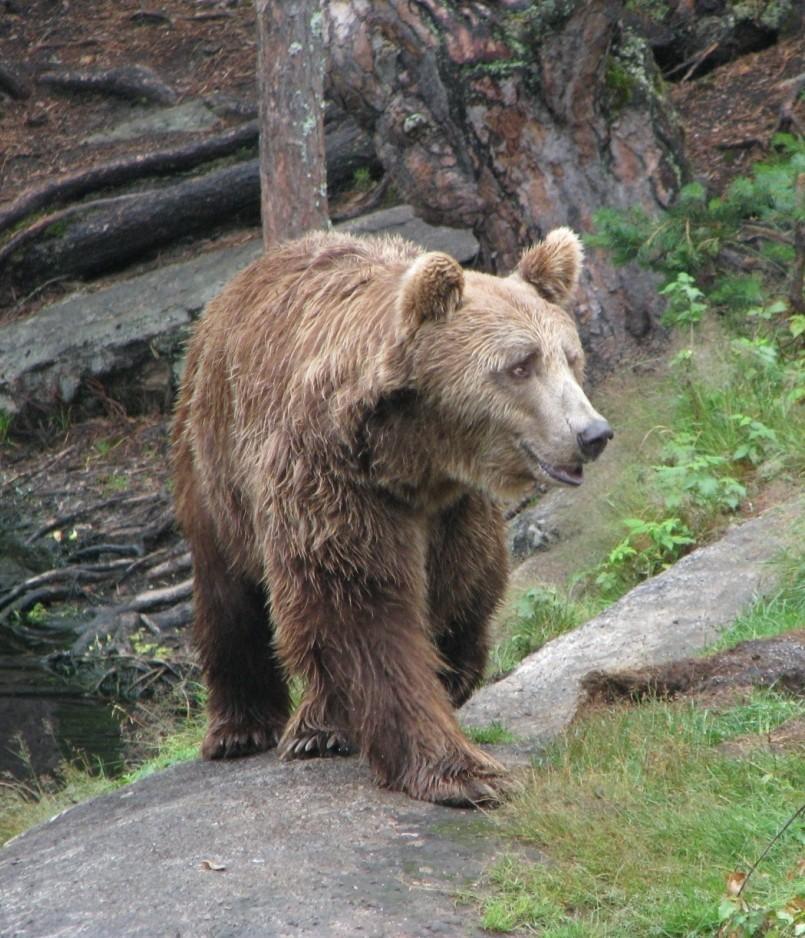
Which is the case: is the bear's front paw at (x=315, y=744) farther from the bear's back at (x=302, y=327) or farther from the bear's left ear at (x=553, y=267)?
the bear's left ear at (x=553, y=267)

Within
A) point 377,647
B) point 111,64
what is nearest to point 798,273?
point 377,647

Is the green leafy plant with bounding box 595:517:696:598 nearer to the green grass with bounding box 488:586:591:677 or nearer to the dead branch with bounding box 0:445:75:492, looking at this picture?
the green grass with bounding box 488:586:591:677

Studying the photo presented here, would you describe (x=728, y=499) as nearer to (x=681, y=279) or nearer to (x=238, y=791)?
(x=681, y=279)

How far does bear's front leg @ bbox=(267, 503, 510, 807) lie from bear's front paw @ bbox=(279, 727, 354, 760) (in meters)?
0.35

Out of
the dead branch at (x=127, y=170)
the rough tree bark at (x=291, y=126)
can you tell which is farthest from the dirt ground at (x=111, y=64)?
the rough tree bark at (x=291, y=126)

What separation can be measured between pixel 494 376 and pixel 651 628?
2307mm

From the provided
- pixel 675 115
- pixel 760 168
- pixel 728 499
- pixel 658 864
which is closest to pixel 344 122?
pixel 675 115

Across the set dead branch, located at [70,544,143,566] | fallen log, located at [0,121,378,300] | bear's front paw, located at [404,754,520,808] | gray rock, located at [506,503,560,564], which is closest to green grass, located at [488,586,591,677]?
gray rock, located at [506,503,560,564]

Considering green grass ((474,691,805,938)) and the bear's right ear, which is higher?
the bear's right ear

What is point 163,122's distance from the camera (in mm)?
16844

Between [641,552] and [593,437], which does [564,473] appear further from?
[641,552]

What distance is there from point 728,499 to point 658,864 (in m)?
4.21

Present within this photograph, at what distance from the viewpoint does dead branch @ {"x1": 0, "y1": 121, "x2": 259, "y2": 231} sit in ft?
50.9

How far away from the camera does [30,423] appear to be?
1477 cm
